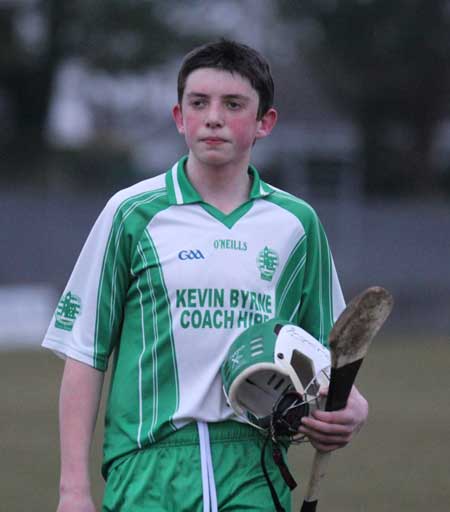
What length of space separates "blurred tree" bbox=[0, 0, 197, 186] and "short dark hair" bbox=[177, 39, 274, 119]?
92.8 feet

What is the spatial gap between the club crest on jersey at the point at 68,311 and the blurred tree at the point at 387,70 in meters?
30.8

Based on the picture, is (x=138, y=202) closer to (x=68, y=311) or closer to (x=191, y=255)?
(x=191, y=255)

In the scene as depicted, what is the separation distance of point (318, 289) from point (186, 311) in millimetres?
466

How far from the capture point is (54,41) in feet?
106

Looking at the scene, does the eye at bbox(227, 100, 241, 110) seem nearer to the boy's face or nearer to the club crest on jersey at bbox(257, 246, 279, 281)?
the boy's face

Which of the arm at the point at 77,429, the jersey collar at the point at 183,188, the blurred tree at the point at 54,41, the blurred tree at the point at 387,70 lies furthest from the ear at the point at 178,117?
the blurred tree at the point at 387,70

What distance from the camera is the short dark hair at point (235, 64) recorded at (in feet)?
12.4

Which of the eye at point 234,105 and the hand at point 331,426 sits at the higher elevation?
the eye at point 234,105

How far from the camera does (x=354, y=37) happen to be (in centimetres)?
3431

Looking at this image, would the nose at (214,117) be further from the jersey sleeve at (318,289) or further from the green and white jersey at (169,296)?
the jersey sleeve at (318,289)

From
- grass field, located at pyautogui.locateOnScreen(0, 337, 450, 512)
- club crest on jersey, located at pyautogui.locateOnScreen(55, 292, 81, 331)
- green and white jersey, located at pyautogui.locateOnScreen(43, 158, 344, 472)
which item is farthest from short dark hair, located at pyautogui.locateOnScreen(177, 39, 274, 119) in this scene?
grass field, located at pyautogui.locateOnScreen(0, 337, 450, 512)

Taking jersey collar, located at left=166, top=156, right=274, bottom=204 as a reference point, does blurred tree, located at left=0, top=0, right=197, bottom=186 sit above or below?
below

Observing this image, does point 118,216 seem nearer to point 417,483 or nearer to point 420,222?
point 417,483

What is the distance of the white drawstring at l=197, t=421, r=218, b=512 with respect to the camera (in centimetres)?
359
